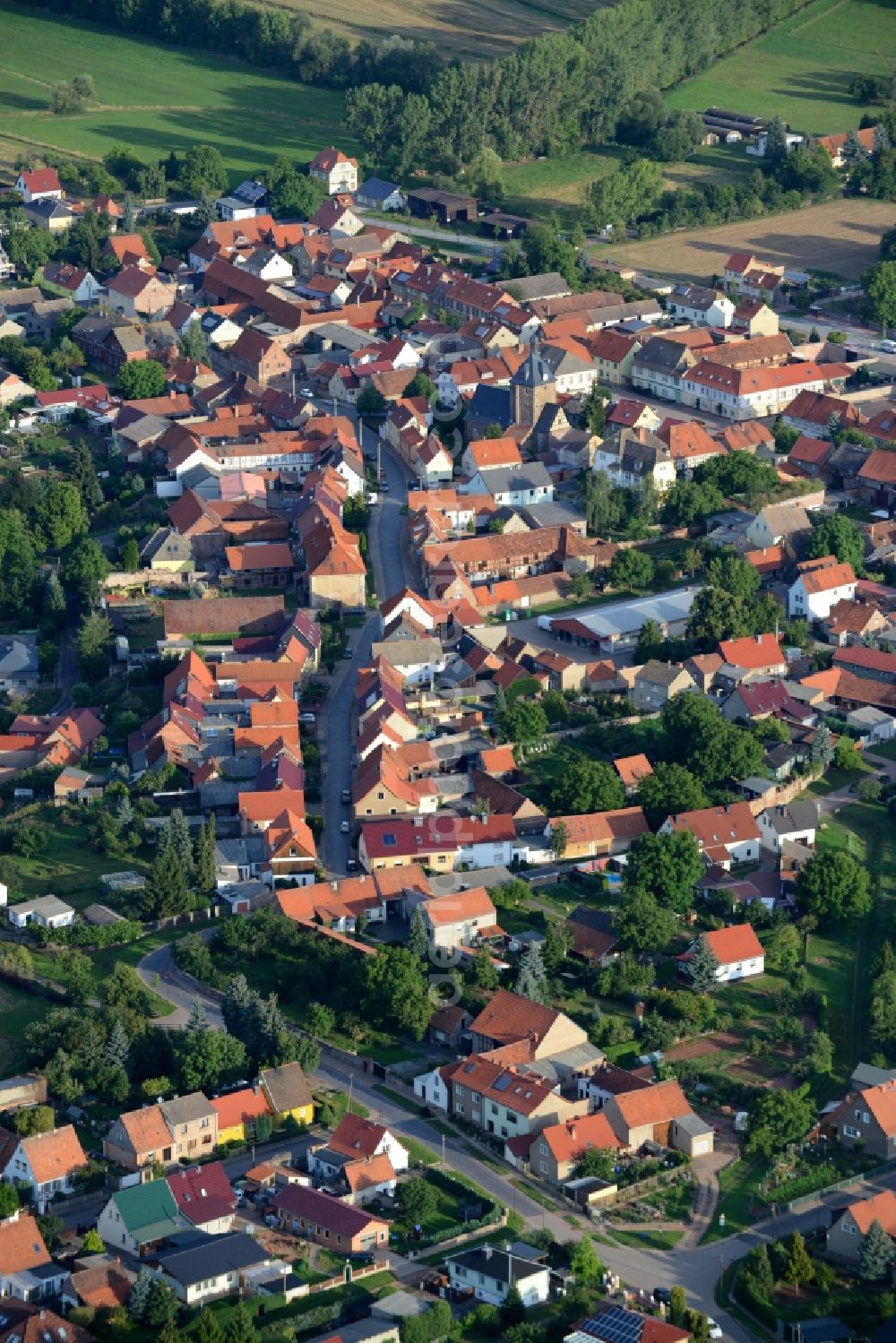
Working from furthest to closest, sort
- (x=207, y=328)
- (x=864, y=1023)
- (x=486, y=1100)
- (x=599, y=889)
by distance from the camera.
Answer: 1. (x=207, y=328)
2. (x=599, y=889)
3. (x=864, y=1023)
4. (x=486, y=1100)

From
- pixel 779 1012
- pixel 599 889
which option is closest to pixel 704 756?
pixel 599 889

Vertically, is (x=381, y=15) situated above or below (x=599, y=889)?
above

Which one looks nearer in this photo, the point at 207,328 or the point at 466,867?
the point at 466,867

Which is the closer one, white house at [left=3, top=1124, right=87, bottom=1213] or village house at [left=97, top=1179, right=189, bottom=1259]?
village house at [left=97, top=1179, right=189, bottom=1259]

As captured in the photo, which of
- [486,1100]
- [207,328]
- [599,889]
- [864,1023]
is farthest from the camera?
[207,328]

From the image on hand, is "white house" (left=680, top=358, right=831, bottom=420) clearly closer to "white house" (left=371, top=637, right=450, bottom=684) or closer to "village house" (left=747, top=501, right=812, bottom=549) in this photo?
"village house" (left=747, top=501, right=812, bottom=549)

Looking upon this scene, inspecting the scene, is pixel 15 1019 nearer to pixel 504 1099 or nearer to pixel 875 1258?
pixel 504 1099

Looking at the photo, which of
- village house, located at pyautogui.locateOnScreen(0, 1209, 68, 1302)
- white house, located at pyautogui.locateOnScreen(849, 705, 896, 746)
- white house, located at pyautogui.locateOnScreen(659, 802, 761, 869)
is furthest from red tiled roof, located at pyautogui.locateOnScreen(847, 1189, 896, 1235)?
white house, located at pyautogui.locateOnScreen(849, 705, 896, 746)

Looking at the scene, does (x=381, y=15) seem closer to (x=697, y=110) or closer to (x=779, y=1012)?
(x=697, y=110)
